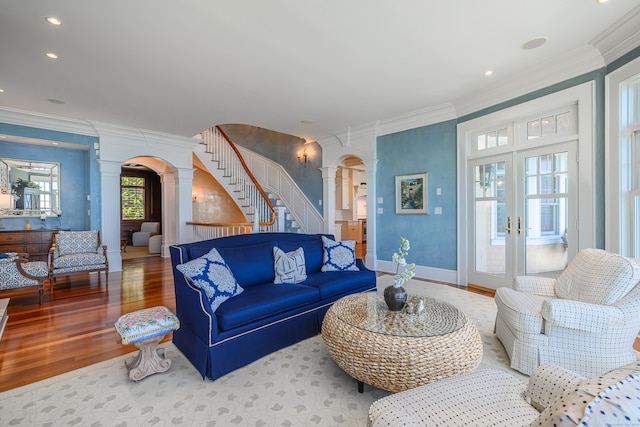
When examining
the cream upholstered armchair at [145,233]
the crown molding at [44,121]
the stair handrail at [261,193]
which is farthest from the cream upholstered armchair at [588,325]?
the cream upholstered armchair at [145,233]

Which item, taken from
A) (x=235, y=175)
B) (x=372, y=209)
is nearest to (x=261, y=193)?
(x=235, y=175)

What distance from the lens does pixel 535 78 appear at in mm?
3680

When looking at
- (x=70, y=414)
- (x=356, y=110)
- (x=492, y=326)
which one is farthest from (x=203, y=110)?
(x=492, y=326)

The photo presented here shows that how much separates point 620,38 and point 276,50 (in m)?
3.32

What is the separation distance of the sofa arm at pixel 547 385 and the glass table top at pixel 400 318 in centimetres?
65

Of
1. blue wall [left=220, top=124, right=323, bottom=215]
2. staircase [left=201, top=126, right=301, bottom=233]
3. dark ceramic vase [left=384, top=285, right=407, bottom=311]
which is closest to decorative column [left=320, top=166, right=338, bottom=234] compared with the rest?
blue wall [left=220, top=124, right=323, bottom=215]

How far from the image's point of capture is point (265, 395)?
6.31 ft

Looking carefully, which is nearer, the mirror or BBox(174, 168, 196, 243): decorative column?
the mirror

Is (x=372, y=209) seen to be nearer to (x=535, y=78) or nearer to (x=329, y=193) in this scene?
(x=329, y=193)

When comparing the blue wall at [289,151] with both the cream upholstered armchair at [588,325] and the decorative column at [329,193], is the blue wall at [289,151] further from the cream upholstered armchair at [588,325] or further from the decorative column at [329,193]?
the cream upholstered armchair at [588,325]

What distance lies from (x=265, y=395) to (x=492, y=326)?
7.80 ft

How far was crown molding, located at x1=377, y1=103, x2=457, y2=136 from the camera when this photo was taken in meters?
4.73

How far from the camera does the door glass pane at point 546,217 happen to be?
3.66 metres

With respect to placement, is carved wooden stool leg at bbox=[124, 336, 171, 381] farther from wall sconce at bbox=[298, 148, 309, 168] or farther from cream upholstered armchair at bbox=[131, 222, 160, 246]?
cream upholstered armchair at bbox=[131, 222, 160, 246]
